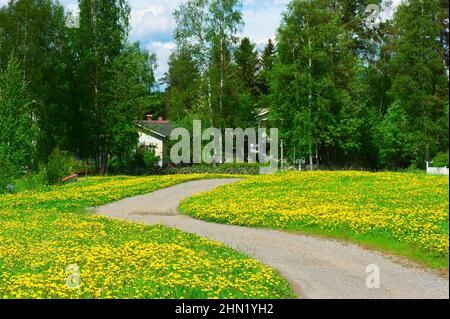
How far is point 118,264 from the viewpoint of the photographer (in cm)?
1160

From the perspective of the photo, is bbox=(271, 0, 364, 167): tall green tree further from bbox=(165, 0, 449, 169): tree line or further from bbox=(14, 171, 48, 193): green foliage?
bbox=(14, 171, 48, 193): green foliage

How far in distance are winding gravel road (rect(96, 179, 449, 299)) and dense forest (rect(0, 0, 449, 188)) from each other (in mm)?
28410

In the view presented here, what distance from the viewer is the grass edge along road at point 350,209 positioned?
14.1 metres

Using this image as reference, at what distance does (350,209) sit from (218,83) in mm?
35644

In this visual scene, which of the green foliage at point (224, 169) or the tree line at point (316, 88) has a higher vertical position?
the tree line at point (316, 88)

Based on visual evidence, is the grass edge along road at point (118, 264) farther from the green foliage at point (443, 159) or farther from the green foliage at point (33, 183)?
the green foliage at point (33, 183)

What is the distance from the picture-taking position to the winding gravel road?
8625mm

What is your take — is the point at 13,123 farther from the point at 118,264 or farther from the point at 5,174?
the point at 118,264

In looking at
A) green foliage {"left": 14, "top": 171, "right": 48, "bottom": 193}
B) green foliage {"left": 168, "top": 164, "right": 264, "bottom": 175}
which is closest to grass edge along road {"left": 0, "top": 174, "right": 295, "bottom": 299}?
green foliage {"left": 14, "top": 171, "right": 48, "bottom": 193}

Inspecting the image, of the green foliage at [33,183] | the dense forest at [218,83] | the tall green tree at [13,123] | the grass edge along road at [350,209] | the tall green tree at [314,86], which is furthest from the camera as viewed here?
the tall green tree at [314,86]

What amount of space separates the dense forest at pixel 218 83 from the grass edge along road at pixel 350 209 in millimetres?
17545

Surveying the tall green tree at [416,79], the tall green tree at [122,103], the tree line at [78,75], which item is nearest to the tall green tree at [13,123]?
the tree line at [78,75]

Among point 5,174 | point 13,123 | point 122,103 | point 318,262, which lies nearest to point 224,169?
point 122,103
